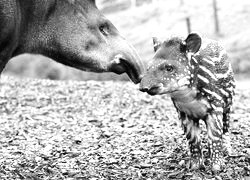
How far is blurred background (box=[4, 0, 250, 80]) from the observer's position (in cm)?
1473

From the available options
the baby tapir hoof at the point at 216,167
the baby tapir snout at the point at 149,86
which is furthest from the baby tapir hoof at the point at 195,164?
the baby tapir snout at the point at 149,86

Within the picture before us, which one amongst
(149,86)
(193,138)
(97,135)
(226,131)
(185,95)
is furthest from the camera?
(97,135)

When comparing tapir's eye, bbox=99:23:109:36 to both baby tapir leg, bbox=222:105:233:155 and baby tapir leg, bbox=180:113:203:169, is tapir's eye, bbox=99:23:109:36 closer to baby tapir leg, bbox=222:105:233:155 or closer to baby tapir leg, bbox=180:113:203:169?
baby tapir leg, bbox=180:113:203:169

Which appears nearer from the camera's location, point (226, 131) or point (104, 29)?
point (104, 29)

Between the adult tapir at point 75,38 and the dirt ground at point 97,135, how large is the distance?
3.88ft

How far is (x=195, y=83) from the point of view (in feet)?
12.7

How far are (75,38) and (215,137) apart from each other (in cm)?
137

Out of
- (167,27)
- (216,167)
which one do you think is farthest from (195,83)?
(167,27)

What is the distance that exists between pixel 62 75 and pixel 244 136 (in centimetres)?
1014

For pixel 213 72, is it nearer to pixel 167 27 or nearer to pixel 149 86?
pixel 149 86

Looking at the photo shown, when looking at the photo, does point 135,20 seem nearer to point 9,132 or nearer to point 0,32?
point 9,132

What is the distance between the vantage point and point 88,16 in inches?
146

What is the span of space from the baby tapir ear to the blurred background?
9.68m

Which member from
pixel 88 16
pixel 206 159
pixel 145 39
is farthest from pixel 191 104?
pixel 145 39
